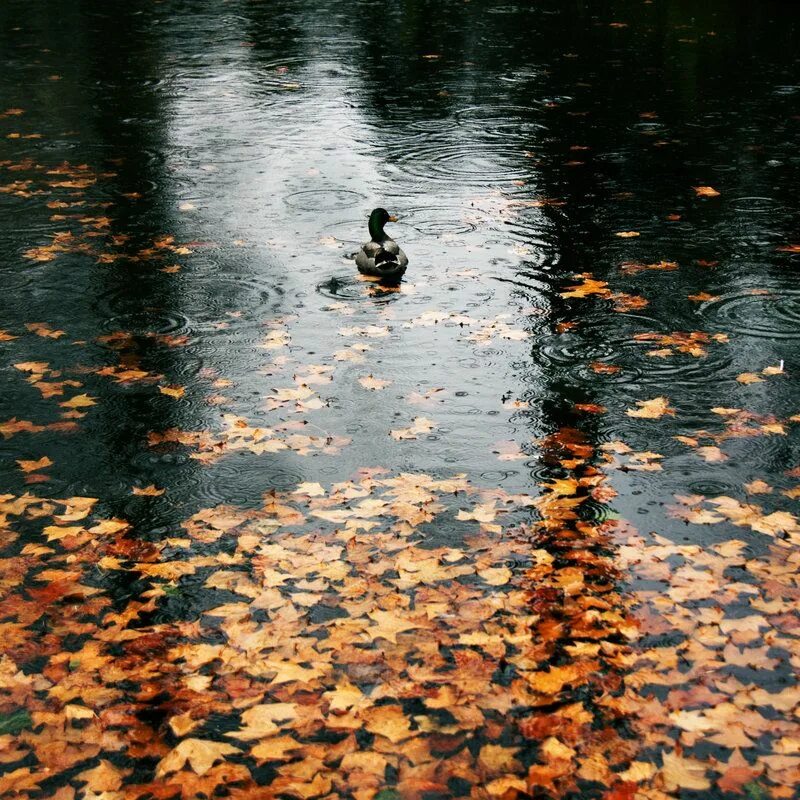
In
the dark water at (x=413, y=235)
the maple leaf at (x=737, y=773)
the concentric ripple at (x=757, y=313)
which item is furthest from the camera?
the concentric ripple at (x=757, y=313)

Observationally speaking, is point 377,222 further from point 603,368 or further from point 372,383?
point 603,368

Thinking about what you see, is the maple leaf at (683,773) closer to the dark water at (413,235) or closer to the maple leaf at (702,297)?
the dark water at (413,235)

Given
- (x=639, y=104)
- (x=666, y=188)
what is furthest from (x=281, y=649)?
(x=639, y=104)

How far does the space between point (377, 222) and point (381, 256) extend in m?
0.30

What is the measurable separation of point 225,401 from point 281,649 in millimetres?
2588

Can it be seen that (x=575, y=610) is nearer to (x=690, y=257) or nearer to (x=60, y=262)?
(x=690, y=257)

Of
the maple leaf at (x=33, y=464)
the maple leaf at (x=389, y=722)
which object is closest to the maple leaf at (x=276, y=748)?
the maple leaf at (x=389, y=722)

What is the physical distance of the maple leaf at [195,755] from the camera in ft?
13.8

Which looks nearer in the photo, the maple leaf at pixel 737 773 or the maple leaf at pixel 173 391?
the maple leaf at pixel 737 773

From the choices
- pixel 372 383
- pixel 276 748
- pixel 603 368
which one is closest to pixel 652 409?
pixel 603 368

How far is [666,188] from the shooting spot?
11.1m

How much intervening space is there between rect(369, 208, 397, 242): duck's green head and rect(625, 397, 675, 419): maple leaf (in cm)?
300

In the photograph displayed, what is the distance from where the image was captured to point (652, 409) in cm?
684

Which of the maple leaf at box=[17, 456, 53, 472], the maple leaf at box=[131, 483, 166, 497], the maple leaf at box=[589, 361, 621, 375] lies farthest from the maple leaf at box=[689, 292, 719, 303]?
the maple leaf at box=[17, 456, 53, 472]
